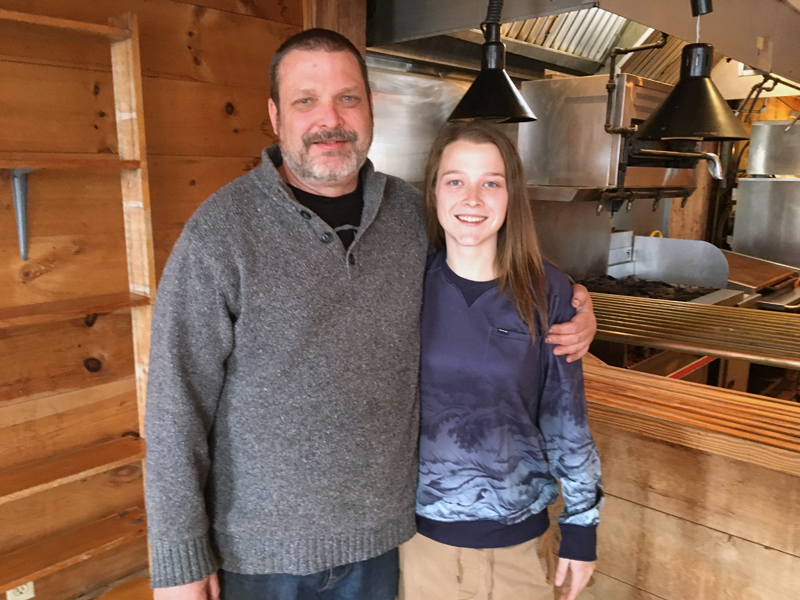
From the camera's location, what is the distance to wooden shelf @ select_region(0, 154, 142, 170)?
4.61 feet

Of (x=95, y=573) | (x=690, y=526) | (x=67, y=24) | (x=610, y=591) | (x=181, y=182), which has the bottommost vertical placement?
(x=95, y=573)

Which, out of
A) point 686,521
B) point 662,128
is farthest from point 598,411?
point 662,128

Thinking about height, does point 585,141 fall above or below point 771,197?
above

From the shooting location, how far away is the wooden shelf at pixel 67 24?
1355 mm

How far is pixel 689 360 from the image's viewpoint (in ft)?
9.22

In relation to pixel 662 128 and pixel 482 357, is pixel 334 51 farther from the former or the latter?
pixel 662 128

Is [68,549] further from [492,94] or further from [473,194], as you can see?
[492,94]

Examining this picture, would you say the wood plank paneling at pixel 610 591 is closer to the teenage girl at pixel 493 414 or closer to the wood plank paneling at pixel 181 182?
the teenage girl at pixel 493 414

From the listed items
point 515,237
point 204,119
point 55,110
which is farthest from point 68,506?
point 515,237

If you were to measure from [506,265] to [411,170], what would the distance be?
65.4 inches

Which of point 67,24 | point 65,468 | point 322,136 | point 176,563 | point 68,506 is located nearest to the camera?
point 176,563

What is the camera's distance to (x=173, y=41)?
6.08 feet

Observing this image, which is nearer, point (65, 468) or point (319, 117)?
point (319, 117)

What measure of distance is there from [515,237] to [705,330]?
1.00m
